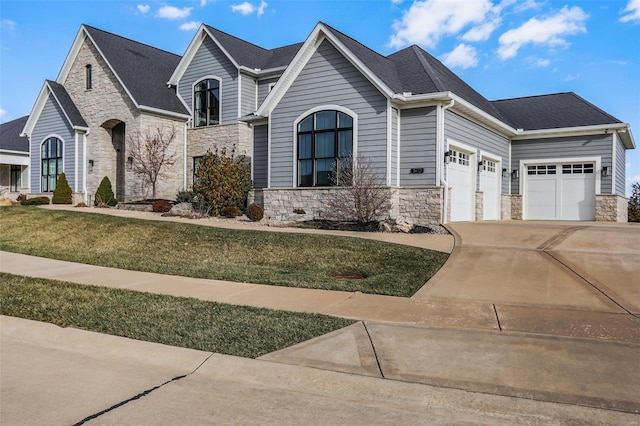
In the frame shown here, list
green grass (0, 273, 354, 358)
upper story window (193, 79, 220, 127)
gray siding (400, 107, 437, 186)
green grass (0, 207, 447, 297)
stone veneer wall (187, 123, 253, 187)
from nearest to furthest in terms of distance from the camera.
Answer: green grass (0, 273, 354, 358) < green grass (0, 207, 447, 297) < gray siding (400, 107, 437, 186) < stone veneer wall (187, 123, 253, 187) < upper story window (193, 79, 220, 127)

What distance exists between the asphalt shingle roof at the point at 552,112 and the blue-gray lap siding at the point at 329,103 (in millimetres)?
10096

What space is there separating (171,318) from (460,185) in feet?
47.8

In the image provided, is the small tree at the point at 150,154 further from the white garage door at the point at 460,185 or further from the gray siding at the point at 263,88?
the white garage door at the point at 460,185

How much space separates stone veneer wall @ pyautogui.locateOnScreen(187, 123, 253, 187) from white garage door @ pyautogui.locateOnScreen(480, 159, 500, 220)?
37.0 ft

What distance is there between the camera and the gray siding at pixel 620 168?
21797 mm

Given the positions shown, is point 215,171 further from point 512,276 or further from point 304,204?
point 512,276

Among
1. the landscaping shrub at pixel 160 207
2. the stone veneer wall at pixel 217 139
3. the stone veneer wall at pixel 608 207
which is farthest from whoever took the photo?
the stone veneer wall at pixel 217 139

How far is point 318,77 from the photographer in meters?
17.7

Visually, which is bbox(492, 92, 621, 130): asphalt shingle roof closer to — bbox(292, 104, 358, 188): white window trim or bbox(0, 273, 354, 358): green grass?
bbox(292, 104, 358, 188): white window trim

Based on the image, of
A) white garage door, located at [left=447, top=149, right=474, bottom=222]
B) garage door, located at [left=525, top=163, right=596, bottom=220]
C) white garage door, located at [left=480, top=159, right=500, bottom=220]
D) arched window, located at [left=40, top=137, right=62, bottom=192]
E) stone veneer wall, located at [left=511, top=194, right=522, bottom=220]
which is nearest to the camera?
white garage door, located at [left=447, top=149, right=474, bottom=222]

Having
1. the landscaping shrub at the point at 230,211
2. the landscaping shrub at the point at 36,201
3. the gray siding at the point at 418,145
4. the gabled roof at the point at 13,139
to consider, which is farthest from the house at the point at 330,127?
the gabled roof at the point at 13,139

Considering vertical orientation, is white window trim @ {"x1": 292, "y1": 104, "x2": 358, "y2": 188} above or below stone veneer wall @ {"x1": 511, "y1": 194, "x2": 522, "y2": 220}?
above

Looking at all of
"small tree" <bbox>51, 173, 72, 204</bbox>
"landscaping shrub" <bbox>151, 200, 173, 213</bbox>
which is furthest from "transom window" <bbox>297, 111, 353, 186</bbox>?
"small tree" <bbox>51, 173, 72, 204</bbox>

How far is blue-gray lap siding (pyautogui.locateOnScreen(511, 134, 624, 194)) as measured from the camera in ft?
69.0
